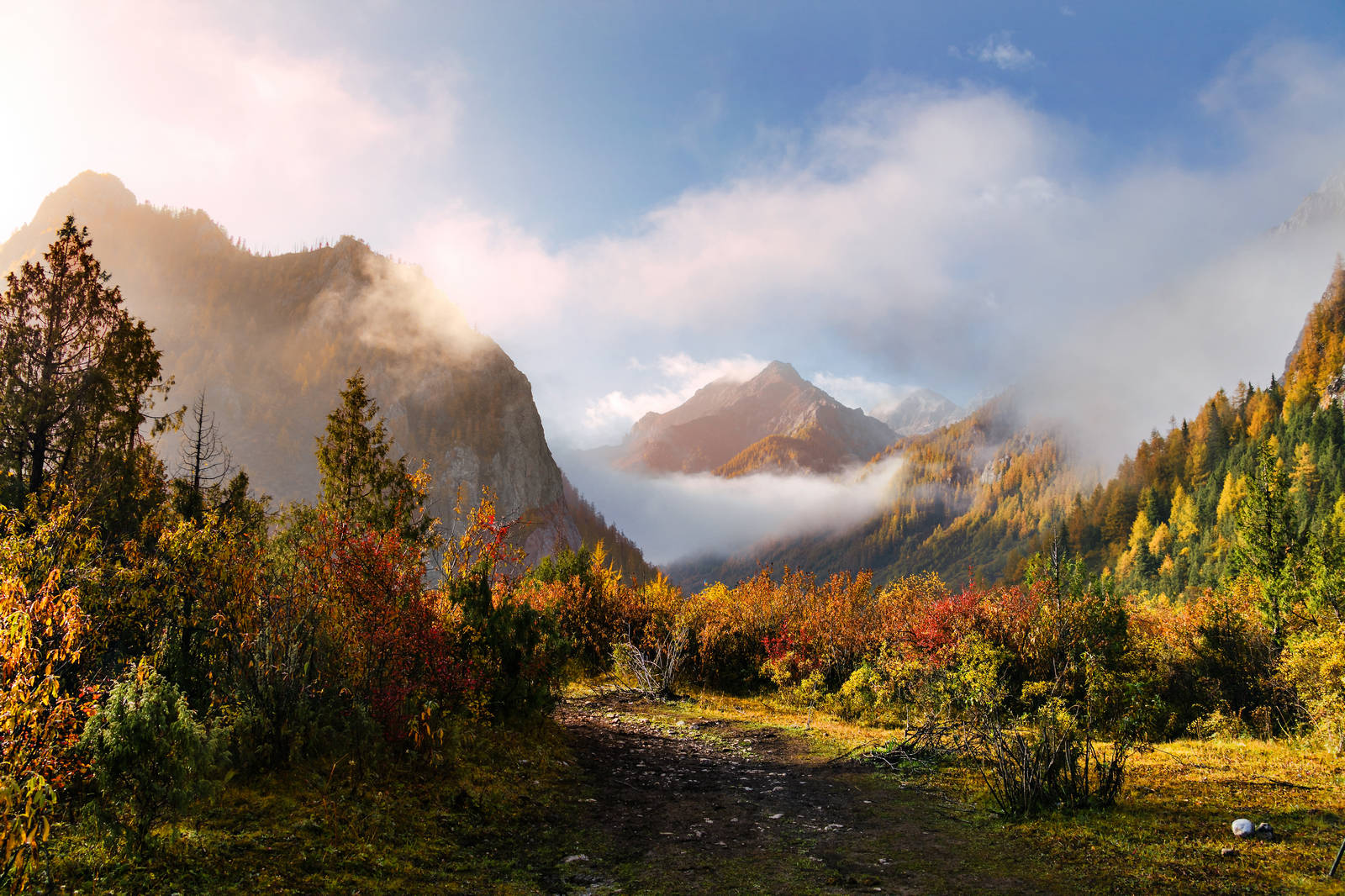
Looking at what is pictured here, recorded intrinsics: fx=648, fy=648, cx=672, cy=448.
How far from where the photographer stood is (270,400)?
6457 inches

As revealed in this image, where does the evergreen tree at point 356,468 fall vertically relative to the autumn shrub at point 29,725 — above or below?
above

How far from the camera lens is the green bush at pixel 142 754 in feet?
18.3

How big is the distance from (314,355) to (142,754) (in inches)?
7721

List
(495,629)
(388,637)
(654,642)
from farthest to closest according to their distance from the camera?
(654,642) < (495,629) < (388,637)

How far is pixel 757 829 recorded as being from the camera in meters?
9.38

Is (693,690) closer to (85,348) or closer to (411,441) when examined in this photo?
(85,348)

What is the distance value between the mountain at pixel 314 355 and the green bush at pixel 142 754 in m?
144

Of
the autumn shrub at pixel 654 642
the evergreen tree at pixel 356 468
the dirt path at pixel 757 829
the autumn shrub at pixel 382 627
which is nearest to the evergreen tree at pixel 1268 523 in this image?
the autumn shrub at pixel 654 642

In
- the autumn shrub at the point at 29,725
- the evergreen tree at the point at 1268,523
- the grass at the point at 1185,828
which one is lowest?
the grass at the point at 1185,828

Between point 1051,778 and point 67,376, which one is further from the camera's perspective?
point 67,376

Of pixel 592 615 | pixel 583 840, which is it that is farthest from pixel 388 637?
pixel 592 615

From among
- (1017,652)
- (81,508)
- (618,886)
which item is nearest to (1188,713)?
(1017,652)

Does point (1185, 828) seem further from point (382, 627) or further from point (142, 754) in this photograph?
point (142, 754)

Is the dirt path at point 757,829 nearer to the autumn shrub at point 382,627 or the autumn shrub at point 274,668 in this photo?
the autumn shrub at point 382,627
